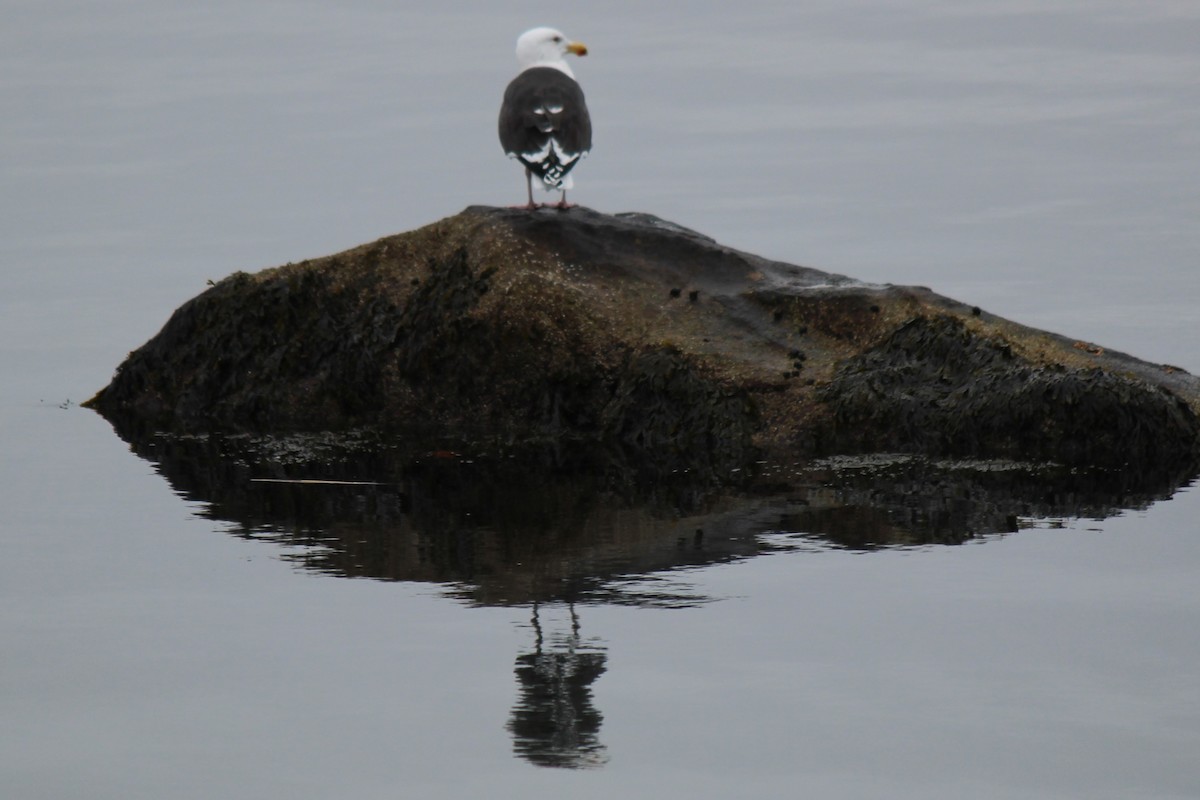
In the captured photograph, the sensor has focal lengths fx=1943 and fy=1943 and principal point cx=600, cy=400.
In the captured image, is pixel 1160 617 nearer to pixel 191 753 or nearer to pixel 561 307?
pixel 191 753

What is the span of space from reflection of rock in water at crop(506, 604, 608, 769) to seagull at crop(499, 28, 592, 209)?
5.81 m

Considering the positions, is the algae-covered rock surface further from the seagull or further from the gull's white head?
the gull's white head

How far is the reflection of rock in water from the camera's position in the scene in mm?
7945

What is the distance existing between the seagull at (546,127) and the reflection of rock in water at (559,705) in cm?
581

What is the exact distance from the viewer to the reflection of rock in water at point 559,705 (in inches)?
313

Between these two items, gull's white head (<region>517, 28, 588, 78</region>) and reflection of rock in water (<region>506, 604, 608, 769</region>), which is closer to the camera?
reflection of rock in water (<region>506, 604, 608, 769</region>)

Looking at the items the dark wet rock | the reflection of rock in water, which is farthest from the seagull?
the reflection of rock in water

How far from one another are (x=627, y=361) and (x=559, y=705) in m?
5.46

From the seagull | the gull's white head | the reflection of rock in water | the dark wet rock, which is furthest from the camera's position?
the gull's white head

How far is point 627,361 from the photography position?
13.6 m

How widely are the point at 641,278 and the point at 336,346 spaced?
2.39 m

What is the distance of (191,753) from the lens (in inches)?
318

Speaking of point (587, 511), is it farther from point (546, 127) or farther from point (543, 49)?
point (543, 49)

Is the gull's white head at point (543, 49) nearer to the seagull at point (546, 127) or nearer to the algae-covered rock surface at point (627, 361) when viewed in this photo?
the seagull at point (546, 127)
